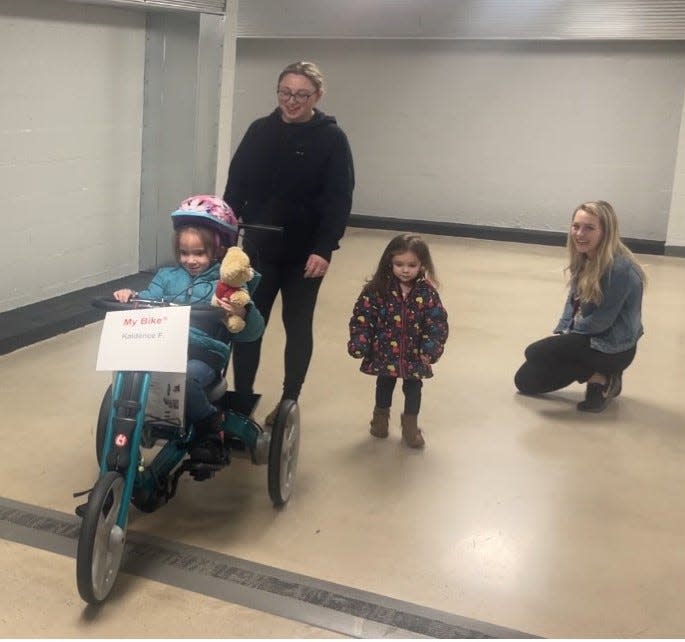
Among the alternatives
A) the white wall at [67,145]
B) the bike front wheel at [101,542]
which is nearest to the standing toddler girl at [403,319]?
the bike front wheel at [101,542]

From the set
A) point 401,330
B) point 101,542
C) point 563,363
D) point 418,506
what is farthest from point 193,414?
point 563,363

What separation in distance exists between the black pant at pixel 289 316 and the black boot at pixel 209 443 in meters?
0.62

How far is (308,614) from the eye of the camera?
2.16 m

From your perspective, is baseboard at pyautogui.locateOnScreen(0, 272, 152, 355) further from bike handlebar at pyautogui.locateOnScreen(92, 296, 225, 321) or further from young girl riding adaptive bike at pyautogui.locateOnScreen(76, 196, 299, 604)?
bike handlebar at pyautogui.locateOnScreen(92, 296, 225, 321)

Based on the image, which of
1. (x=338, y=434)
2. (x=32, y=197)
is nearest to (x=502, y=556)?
(x=338, y=434)

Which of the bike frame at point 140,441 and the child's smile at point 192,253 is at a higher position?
the child's smile at point 192,253

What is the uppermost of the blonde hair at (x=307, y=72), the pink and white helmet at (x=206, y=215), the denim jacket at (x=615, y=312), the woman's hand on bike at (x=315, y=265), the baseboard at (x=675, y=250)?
the blonde hair at (x=307, y=72)

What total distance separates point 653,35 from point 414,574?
6.42 metres

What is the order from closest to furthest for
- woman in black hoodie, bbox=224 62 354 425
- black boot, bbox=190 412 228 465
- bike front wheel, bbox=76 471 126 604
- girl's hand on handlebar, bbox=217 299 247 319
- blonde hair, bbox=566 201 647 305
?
bike front wheel, bbox=76 471 126 604, girl's hand on handlebar, bbox=217 299 247 319, black boot, bbox=190 412 228 465, woman in black hoodie, bbox=224 62 354 425, blonde hair, bbox=566 201 647 305

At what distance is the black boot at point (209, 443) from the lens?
8.29 feet

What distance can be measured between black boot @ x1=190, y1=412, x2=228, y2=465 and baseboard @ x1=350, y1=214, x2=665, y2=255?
621 centimetres

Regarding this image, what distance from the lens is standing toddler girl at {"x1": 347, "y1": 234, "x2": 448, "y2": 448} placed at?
313 centimetres

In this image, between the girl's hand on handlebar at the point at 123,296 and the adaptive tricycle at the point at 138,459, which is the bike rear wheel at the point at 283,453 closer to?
the adaptive tricycle at the point at 138,459

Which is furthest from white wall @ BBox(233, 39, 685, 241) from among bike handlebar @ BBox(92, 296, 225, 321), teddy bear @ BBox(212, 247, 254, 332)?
bike handlebar @ BBox(92, 296, 225, 321)
